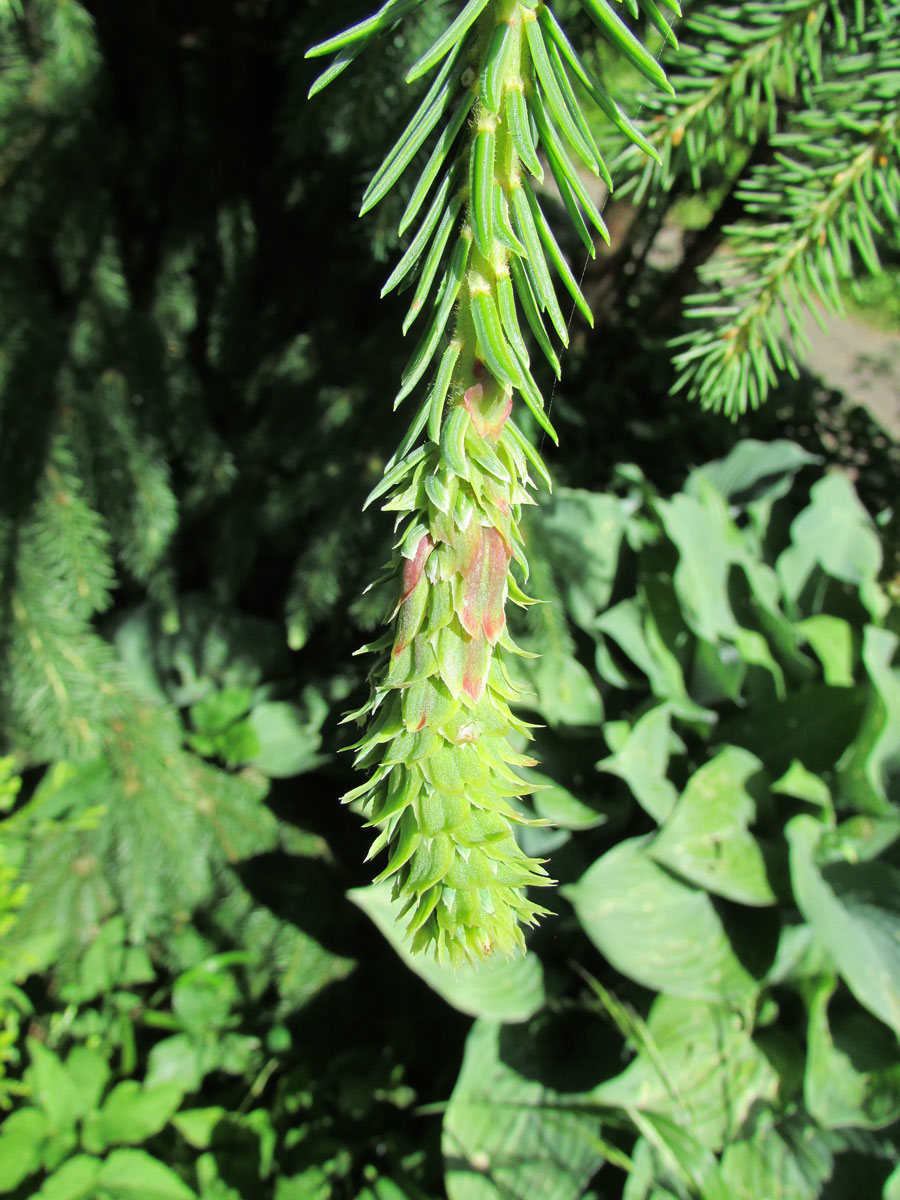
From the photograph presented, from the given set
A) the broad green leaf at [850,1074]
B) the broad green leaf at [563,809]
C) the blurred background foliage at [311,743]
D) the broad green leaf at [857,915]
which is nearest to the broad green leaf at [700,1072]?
the blurred background foliage at [311,743]

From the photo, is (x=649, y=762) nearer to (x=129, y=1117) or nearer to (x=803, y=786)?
(x=803, y=786)

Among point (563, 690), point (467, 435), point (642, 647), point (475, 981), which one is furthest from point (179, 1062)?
point (467, 435)

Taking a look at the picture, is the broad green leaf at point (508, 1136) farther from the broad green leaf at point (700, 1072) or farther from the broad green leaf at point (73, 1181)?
the broad green leaf at point (73, 1181)

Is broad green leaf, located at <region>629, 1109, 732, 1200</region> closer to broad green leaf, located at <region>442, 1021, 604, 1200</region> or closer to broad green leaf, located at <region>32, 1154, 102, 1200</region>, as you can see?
broad green leaf, located at <region>442, 1021, 604, 1200</region>

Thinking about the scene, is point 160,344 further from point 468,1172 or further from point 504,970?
point 468,1172

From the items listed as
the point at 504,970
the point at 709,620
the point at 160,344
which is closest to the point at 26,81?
the point at 160,344

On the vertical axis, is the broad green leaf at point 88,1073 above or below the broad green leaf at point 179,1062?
above
